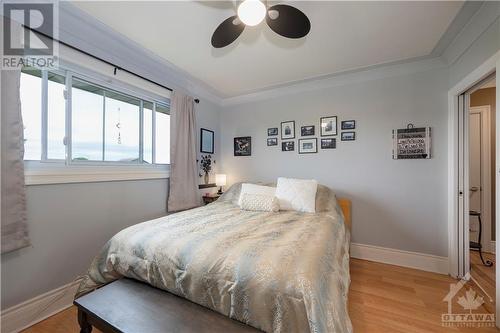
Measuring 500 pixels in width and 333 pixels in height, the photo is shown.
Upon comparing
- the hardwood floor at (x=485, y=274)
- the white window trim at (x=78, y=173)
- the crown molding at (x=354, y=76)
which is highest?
the crown molding at (x=354, y=76)

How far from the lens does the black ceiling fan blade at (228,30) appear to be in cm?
151

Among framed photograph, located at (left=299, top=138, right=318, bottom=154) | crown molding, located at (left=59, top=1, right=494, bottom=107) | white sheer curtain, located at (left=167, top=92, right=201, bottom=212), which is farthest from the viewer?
framed photograph, located at (left=299, top=138, right=318, bottom=154)

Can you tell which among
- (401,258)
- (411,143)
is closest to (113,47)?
(411,143)

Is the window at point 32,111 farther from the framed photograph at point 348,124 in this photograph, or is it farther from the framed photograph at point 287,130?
the framed photograph at point 348,124

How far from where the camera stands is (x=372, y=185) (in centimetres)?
265

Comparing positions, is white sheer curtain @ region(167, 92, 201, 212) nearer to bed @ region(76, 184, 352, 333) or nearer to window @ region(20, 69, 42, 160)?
bed @ region(76, 184, 352, 333)

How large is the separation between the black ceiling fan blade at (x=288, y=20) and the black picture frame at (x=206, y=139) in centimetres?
204

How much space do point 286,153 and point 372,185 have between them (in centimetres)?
121

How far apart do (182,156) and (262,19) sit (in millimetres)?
1922

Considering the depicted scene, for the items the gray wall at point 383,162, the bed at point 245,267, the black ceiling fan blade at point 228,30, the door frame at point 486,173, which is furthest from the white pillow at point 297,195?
the door frame at point 486,173

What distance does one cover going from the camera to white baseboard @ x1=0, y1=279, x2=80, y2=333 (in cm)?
146

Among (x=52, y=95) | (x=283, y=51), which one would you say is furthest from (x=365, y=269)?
(x=52, y=95)

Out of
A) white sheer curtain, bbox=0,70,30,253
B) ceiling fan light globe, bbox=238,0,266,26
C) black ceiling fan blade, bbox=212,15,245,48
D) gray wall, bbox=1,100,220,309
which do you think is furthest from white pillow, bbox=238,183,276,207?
white sheer curtain, bbox=0,70,30,253

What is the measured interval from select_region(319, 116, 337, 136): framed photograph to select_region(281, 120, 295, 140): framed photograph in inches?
15.8
